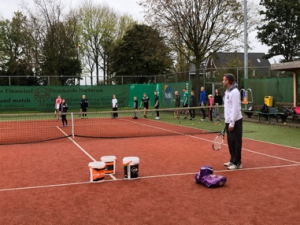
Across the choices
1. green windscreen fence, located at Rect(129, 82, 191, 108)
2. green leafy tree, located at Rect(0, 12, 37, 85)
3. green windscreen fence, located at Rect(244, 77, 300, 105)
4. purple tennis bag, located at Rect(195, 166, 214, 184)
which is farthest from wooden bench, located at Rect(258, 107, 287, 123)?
green leafy tree, located at Rect(0, 12, 37, 85)

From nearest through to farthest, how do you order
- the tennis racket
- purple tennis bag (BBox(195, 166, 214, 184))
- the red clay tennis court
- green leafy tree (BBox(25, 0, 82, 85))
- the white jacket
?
the red clay tennis court, purple tennis bag (BBox(195, 166, 214, 184)), the white jacket, the tennis racket, green leafy tree (BBox(25, 0, 82, 85))

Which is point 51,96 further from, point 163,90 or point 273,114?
point 273,114

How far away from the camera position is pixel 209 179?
613cm

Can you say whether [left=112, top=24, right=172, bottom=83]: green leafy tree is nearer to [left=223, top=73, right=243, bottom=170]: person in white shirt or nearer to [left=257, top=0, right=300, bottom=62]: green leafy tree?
[left=257, top=0, right=300, bottom=62]: green leafy tree

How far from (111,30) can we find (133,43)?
29.8ft

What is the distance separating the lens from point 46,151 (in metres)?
10.4

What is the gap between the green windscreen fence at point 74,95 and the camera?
25.5m

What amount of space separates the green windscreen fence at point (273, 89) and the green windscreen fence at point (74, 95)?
435 centimetres

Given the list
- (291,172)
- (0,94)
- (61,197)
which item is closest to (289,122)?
(291,172)

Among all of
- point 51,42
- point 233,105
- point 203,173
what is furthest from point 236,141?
point 51,42

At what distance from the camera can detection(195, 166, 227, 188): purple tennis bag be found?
6062 millimetres

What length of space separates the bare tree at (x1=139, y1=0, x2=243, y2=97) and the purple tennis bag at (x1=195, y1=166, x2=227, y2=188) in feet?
64.0

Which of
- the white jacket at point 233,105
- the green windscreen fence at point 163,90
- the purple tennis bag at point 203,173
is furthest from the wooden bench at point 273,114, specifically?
the purple tennis bag at point 203,173

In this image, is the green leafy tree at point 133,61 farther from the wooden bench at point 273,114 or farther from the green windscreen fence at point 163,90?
the wooden bench at point 273,114
